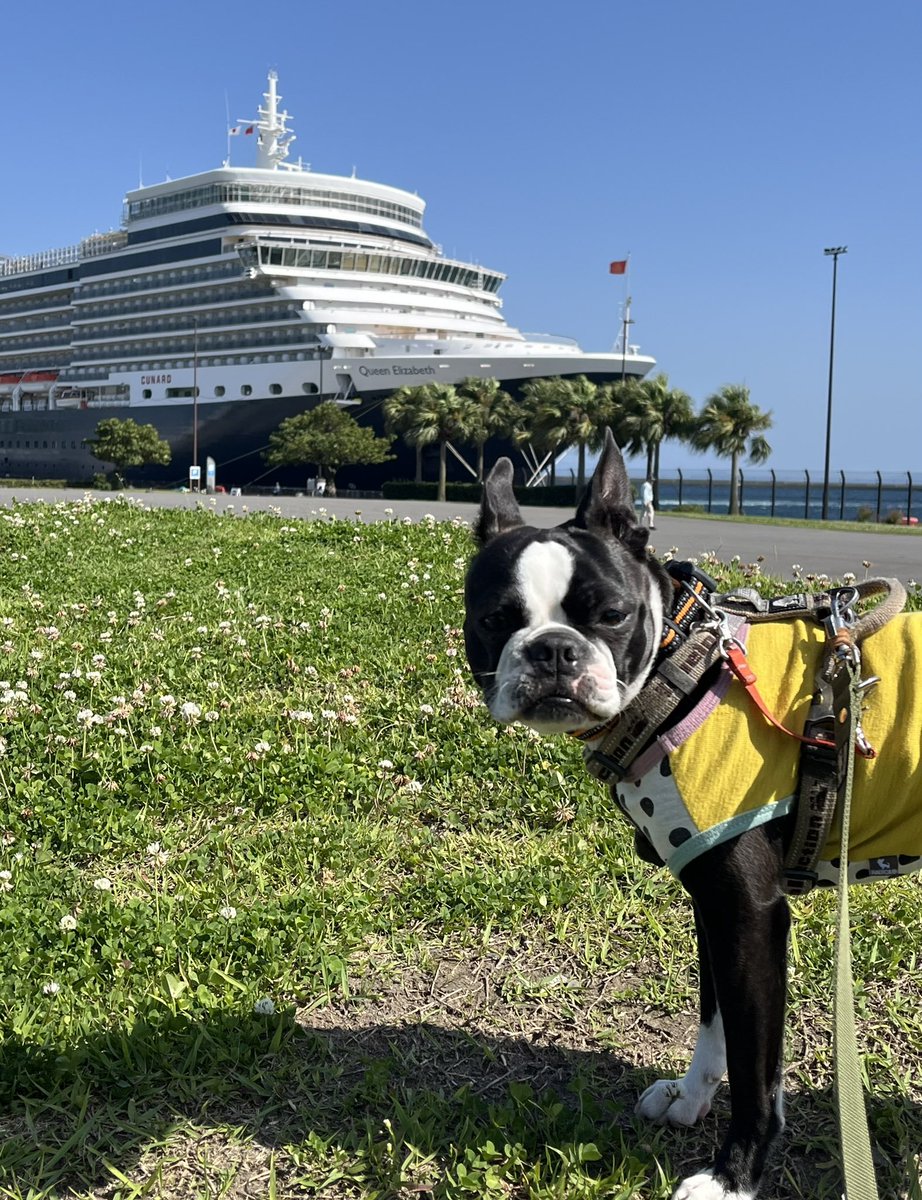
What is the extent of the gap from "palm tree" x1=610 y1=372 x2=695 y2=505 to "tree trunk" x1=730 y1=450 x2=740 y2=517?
3134 mm

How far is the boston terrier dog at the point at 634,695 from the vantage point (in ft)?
6.70

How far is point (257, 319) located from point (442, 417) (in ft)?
44.3

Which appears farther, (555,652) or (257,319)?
(257,319)

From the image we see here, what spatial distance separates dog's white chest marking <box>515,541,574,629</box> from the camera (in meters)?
2.24

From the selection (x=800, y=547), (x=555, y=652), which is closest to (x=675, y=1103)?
(x=555, y=652)

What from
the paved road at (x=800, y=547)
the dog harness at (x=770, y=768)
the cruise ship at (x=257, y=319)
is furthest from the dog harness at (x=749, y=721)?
the cruise ship at (x=257, y=319)

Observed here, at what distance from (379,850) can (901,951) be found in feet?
6.07

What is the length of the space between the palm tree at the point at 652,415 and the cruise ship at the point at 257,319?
4602 millimetres

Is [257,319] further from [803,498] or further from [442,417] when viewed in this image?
[803,498]

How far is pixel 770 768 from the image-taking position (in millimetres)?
2088

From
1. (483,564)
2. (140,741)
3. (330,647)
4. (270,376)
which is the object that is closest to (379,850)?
(140,741)

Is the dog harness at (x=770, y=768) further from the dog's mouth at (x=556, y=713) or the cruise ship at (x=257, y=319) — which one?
the cruise ship at (x=257, y=319)

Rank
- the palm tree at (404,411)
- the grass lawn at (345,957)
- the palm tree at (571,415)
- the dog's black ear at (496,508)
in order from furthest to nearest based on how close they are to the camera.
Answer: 1. the palm tree at (404,411)
2. the palm tree at (571,415)
3. the dog's black ear at (496,508)
4. the grass lawn at (345,957)

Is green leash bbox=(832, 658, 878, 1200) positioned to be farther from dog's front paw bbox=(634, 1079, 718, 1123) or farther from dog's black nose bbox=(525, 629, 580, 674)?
dog's front paw bbox=(634, 1079, 718, 1123)
